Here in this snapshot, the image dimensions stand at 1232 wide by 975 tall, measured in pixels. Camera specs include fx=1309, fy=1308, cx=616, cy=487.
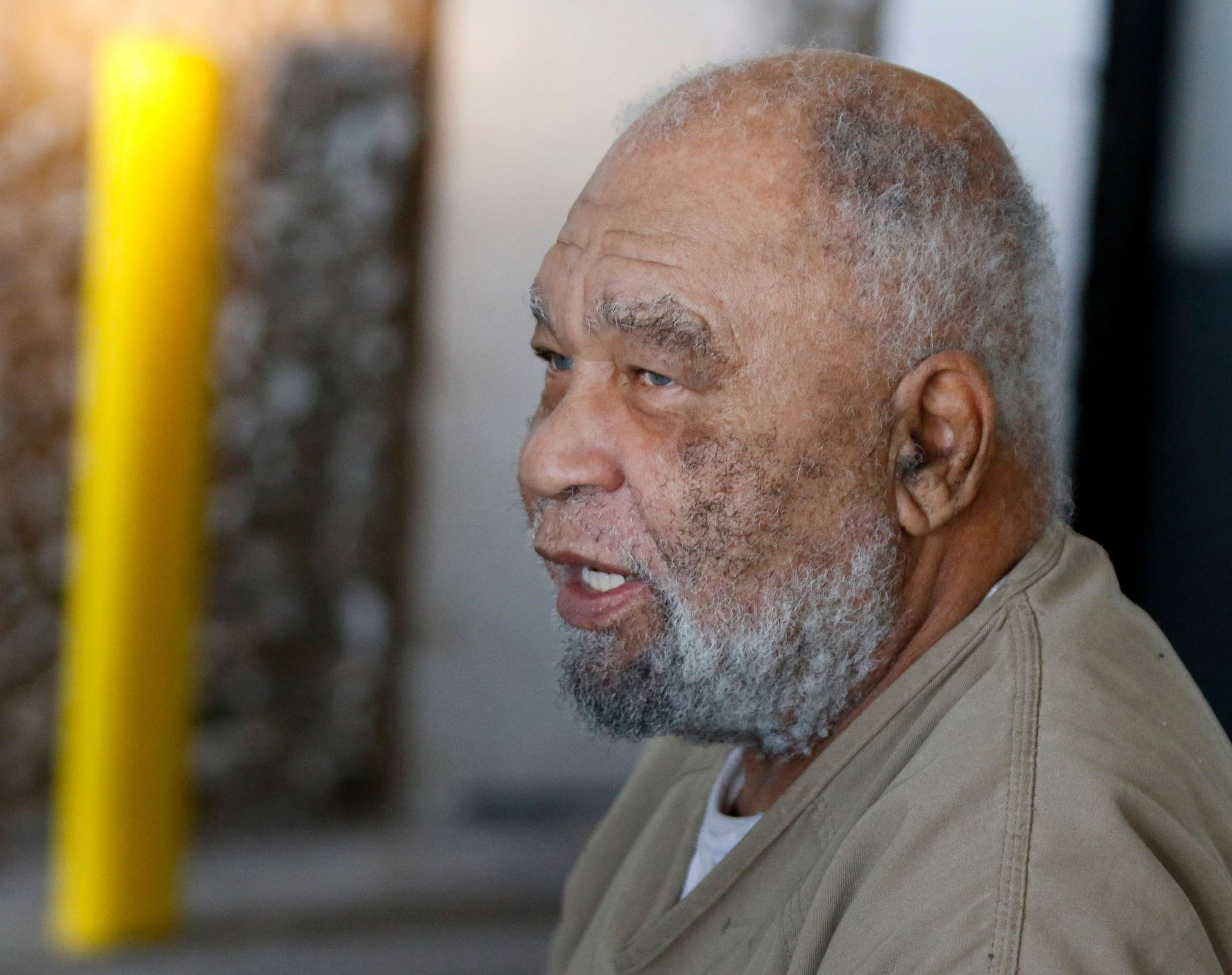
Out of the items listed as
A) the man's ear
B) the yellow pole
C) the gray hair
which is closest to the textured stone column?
the yellow pole

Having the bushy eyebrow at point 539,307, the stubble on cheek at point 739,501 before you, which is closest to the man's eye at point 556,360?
the bushy eyebrow at point 539,307

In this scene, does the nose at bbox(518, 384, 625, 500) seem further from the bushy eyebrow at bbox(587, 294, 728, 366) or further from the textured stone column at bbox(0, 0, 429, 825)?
the textured stone column at bbox(0, 0, 429, 825)

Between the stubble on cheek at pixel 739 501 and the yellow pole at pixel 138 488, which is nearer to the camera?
the stubble on cheek at pixel 739 501

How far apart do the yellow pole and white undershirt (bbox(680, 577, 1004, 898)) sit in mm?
1825

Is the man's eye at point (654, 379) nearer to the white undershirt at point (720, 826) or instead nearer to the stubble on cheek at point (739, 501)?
the stubble on cheek at point (739, 501)

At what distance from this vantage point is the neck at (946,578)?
104cm

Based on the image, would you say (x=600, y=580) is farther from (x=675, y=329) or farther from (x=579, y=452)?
(x=675, y=329)

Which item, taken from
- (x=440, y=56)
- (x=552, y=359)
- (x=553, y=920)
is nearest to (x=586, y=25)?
(x=440, y=56)

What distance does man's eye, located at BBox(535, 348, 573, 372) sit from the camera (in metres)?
1.15

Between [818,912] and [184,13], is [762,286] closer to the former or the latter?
[818,912]

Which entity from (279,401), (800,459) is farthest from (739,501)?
(279,401)

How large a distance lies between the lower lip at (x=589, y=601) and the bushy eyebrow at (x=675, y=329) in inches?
7.4

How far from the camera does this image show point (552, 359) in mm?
1167

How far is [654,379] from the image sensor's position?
41.6 inches
